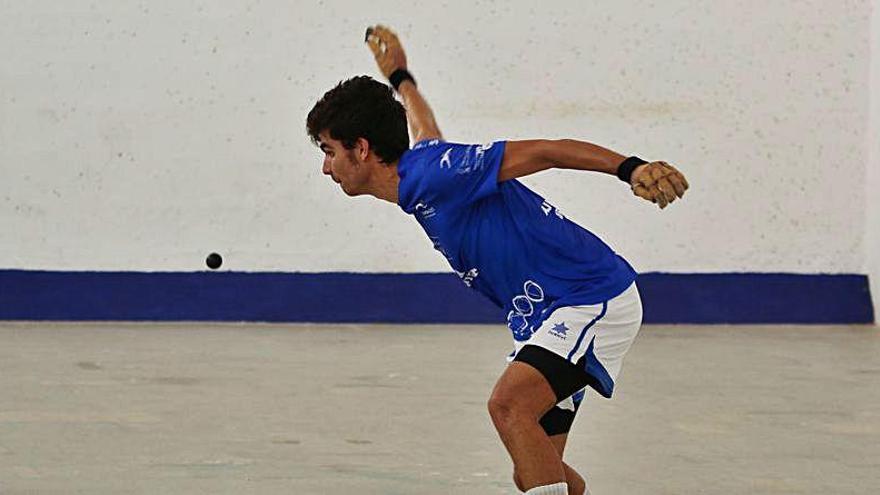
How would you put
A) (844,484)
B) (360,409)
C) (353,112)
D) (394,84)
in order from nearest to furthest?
(353,112) < (394,84) < (844,484) < (360,409)

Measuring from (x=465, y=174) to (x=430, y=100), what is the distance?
15.6 feet

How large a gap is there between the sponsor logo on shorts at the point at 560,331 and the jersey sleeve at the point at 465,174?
12.1 inches

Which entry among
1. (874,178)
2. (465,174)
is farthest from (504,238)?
(874,178)

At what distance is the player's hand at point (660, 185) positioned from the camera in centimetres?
263

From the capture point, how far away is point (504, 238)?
9.87ft

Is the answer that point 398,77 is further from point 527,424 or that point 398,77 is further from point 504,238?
point 527,424

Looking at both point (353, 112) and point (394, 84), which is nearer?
point (353, 112)

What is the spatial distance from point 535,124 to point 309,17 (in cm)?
130

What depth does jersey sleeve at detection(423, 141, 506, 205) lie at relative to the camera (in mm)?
2939

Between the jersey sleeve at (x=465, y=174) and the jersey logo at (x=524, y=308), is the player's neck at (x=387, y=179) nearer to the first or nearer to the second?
the jersey sleeve at (x=465, y=174)

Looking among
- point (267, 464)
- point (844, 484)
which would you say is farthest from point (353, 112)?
point (844, 484)

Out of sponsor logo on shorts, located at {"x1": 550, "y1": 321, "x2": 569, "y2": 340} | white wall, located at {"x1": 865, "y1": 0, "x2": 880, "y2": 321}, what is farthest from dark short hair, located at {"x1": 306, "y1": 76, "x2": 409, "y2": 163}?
white wall, located at {"x1": 865, "y1": 0, "x2": 880, "y2": 321}

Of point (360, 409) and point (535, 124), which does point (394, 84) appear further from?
point (535, 124)

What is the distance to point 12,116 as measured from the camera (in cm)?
750
